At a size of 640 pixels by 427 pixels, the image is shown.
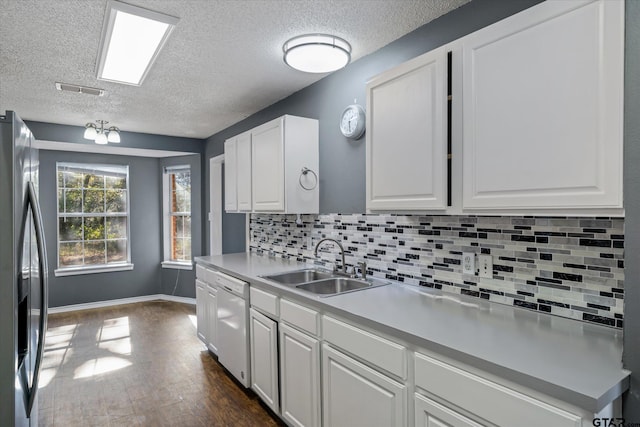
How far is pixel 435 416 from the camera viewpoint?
1.30m

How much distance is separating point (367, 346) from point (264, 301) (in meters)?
0.97

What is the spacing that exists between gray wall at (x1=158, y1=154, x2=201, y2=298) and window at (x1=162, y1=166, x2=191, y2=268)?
11 centimetres

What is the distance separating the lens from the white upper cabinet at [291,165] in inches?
112

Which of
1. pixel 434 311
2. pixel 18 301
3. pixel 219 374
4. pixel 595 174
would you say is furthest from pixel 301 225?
pixel 595 174

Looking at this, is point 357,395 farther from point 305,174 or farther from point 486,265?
point 305,174

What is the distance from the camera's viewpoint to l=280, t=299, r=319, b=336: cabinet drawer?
6.29 feet

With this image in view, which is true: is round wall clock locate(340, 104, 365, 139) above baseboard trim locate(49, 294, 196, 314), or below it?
above

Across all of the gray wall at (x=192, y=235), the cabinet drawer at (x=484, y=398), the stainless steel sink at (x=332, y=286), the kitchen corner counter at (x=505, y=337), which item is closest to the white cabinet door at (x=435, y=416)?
the cabinet drawer at (x=484, y=398)

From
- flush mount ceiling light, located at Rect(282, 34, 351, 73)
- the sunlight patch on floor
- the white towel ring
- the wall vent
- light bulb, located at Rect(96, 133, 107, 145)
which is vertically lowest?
the sunlight patch on floor

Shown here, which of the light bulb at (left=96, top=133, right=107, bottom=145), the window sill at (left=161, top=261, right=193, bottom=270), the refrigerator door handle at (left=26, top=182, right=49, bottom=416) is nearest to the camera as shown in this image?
the refrigerator door handle at (left=26, top=182, right=49, bottom=416)

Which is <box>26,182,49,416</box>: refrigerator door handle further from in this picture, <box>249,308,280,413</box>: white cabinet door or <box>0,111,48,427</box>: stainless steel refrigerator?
<box>249,308,280,413</box>: white cabinet door

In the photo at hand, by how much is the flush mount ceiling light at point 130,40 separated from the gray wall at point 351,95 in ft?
3.99

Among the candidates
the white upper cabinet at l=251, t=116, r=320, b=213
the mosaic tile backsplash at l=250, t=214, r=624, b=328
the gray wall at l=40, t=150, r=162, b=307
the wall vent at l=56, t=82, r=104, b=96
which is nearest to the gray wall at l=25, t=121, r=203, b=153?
the gray wall at l=40, t=150, r=162, b=307

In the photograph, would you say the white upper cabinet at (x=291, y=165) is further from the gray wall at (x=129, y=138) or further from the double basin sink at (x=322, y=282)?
the gray wall at (x=129, y=138)
